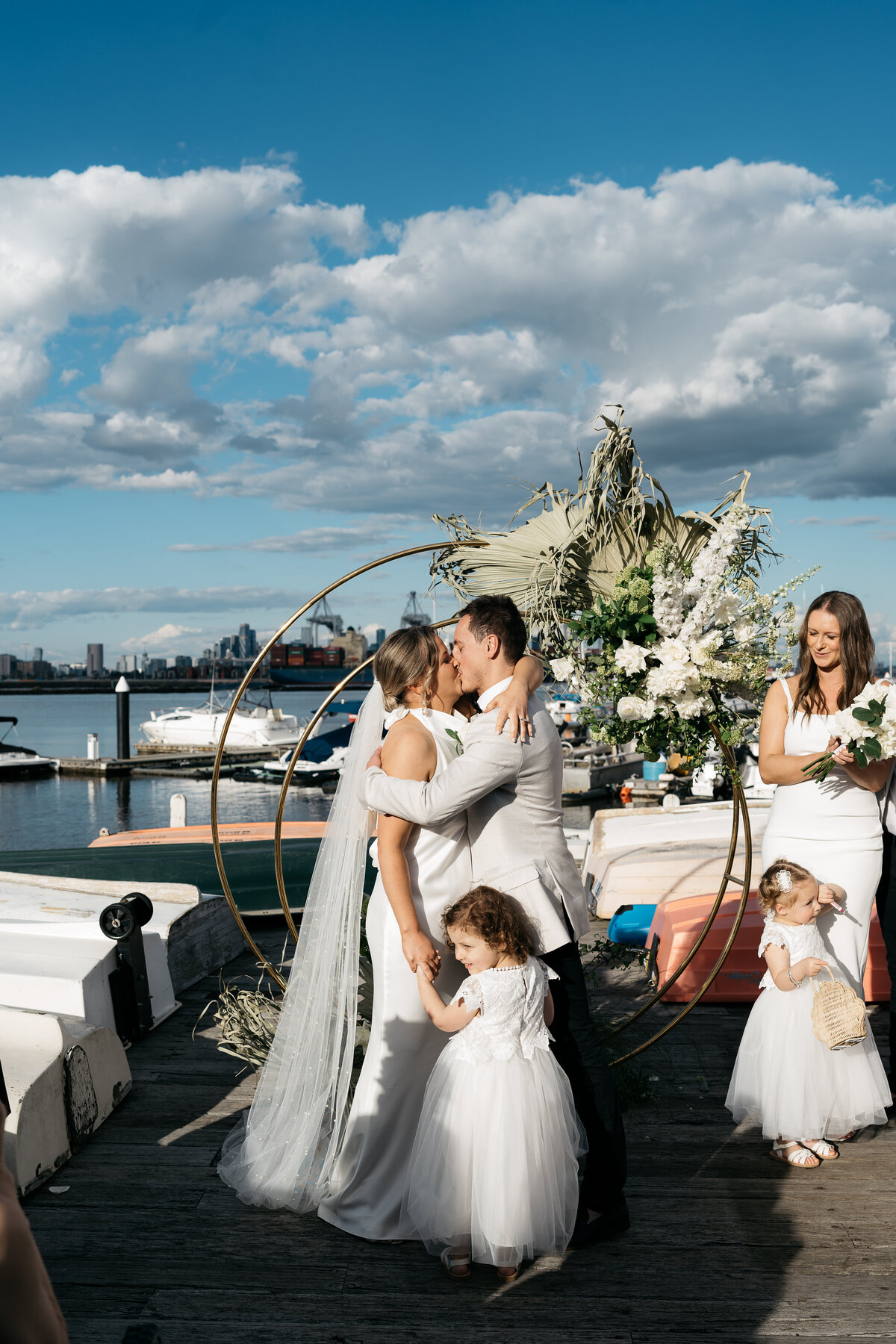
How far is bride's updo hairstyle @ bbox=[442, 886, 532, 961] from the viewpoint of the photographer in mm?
3037

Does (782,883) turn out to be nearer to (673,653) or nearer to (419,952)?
(673,653)

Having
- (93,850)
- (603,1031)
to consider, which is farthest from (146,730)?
(603,1031)

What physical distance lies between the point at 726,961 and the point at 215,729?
4455cm

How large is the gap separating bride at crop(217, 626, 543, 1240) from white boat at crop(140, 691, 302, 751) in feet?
143

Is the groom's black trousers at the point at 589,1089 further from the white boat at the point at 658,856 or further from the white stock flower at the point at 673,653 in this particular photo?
the white boat at the point at 658,856

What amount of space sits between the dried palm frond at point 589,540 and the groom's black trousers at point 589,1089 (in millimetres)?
1584

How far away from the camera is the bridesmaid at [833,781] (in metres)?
3.83

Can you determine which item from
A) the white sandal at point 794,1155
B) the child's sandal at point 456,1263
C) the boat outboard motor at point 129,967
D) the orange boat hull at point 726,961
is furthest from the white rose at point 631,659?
the boat outboard motor at point 129,967

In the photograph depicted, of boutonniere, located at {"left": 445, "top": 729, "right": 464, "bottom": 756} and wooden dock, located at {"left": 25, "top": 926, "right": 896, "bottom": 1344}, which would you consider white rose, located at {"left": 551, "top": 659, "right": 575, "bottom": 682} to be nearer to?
boutonniere, located at {"left": 445, "top": 729, "right": 464, "bottom": 756}

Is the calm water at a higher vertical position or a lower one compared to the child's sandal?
lower


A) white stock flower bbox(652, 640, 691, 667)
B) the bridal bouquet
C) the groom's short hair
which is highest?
the groom's short hair

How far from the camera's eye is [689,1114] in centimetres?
424

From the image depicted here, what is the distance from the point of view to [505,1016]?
118 inches

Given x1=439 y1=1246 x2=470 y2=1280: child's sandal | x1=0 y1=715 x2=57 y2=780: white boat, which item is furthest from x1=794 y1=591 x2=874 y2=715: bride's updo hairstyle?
x1=0 y1=715 x2=57 y2=780: white boat
